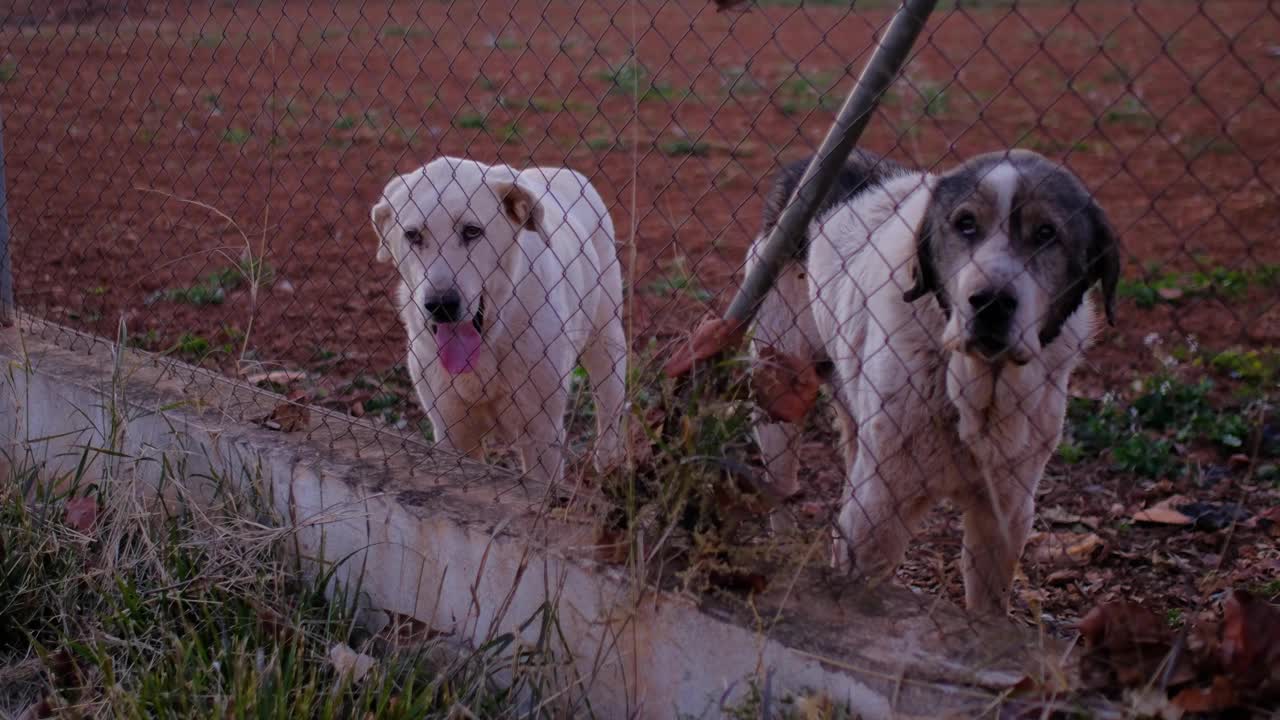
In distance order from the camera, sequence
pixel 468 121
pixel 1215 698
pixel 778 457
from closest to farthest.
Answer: pixel 1215 698 → pixel 778 457 → pixel 468 121

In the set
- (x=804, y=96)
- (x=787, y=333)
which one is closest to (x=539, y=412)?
(x=787, y=333)

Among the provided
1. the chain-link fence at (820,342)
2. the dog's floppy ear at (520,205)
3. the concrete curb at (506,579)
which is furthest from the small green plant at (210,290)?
the dog's floppy ear at (520,205)

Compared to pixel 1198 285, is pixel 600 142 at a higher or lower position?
higher

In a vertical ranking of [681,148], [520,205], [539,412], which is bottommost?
[539,412]

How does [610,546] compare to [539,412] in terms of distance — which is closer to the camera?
[610,546]

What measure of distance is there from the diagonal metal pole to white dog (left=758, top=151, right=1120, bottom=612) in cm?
35

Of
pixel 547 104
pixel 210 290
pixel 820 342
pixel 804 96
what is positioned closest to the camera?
pixel 820 342

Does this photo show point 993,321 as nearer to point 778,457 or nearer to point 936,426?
point 936,426

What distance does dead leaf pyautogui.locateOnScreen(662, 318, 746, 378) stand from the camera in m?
2.55

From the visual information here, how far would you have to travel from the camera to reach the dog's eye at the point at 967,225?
8.80 ft

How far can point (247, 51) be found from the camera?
15664 mm

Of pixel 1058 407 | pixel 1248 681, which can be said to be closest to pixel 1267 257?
pixel 1058 407

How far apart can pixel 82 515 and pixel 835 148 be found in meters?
2.38

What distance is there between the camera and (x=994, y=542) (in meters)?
3.11
